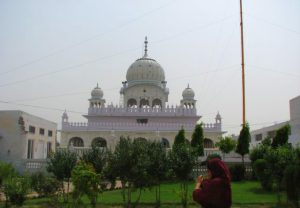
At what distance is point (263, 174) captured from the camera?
53.2 ft

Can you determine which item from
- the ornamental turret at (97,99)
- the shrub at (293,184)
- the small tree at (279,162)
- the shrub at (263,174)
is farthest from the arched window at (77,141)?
the shrub at (293,184)

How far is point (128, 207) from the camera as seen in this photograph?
12727 mm

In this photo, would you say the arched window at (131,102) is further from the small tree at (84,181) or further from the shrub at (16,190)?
the small tree at (84,181)

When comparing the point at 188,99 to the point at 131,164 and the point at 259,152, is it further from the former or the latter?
the point at 131,164

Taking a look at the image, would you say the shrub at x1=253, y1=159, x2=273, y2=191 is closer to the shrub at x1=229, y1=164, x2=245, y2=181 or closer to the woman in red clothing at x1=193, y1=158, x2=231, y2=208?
the shrub at x1=229, y1=164, x2=245, y2=181

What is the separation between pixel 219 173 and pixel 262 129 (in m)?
43.2

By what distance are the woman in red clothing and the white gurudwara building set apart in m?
28.2

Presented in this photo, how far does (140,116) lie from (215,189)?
35.0 metres

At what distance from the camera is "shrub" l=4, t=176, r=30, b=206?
13.0 meters

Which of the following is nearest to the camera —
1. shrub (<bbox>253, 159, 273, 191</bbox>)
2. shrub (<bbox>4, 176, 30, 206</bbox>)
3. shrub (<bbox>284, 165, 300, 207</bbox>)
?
shrub (<bbox>284, 165, 300, 207</bbox>)

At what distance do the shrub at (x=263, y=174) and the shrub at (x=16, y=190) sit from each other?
9852 mm

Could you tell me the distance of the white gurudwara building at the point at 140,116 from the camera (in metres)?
36.3

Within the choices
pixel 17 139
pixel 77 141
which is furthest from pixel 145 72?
pixel 17 139

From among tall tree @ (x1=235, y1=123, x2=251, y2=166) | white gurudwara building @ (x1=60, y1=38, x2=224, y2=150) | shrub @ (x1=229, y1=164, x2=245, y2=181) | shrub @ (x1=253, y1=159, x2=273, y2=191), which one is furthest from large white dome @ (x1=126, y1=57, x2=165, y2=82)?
shrub @ (x1=253, y1=159, x2=273, y2=191)
